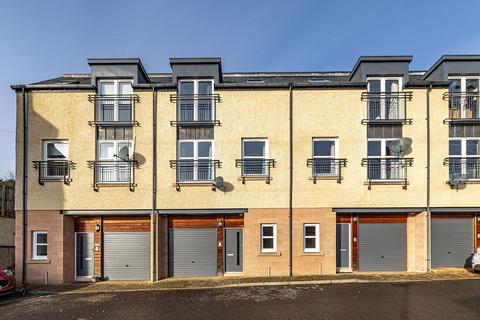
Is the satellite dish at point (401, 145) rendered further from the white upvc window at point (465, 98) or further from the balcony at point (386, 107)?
the white upvc window at point (465, 98)

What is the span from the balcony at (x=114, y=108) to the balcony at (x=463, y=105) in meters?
13.2

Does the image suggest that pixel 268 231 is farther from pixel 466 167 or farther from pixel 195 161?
pixel 466 167

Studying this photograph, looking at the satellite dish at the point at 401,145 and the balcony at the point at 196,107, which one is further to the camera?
the balcony at the point at 196,107

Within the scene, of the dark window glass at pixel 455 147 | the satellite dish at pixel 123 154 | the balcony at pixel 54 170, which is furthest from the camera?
the dark window glass at pixel 455 147

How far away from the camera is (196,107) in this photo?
38.1 feet

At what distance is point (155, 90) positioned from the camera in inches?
454

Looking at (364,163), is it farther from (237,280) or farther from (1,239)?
(1,239)

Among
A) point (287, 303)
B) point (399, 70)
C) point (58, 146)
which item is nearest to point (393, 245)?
point (287, 303)

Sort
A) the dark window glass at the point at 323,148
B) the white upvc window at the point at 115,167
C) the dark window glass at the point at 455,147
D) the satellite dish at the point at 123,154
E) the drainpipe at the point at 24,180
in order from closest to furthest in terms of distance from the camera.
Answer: the drainpipe at the point at 24,180
the satellite dish at the point at 123,154
the white upvc window at the point at 115,167
the dark window glass at the point at 323,148
the dark window glass at the point at 455,147

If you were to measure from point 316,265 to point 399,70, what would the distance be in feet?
29.1

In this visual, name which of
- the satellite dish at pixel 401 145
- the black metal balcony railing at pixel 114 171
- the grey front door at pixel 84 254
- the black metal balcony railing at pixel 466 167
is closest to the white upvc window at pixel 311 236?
the satellite dish at pixel 401 145

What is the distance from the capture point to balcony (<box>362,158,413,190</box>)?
37.5 feet

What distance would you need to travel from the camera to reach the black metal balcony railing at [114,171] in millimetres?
11227

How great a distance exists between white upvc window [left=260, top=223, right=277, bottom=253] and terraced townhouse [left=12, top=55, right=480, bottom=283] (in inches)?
1.7
